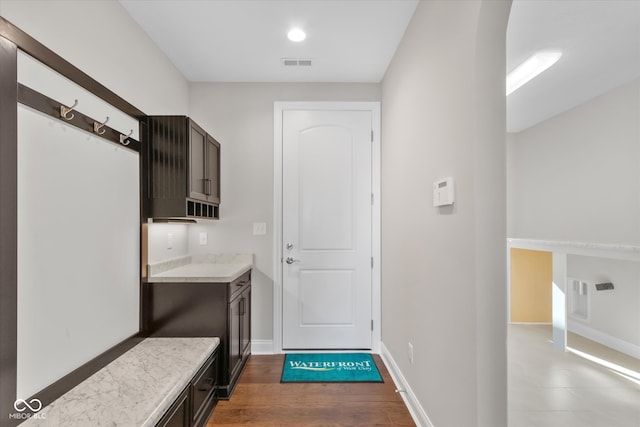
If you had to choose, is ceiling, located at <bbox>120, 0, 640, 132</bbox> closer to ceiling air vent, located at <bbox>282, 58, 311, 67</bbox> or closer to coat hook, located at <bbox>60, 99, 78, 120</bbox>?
ceiling air vent, located at <bbox>282, 58, 311, 67</bbox>

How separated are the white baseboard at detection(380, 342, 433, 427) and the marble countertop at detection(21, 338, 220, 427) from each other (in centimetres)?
138

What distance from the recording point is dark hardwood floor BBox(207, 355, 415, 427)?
2119 mm

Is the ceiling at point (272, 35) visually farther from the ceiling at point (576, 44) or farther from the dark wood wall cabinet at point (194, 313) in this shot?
the dark wood wall cabinet at point (194, 313)

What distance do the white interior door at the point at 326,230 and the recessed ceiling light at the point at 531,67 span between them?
1.37 m

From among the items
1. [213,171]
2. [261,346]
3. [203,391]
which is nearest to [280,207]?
[213,171]

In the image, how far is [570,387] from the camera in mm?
2381

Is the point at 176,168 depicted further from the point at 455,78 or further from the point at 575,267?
the point at 575,267

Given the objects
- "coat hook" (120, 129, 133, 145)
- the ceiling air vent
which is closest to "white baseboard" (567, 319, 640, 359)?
the ceiling air vent

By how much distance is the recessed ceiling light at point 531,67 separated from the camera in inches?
103

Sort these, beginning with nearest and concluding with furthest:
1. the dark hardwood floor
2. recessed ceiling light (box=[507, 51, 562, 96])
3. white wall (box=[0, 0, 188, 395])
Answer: white wall (box=[0, 0, 188, 395]) < the dark hardwood floor < recessed ceiling light (box=[507, 51, 562, 96])

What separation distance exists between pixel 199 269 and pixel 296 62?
6.50 feet

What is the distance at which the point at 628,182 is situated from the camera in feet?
10.5

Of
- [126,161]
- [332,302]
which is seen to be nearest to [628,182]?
[332,302]

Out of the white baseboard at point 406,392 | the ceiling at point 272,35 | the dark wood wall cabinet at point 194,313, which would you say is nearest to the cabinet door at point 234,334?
the dark wood wall cabinet at point 194,313
